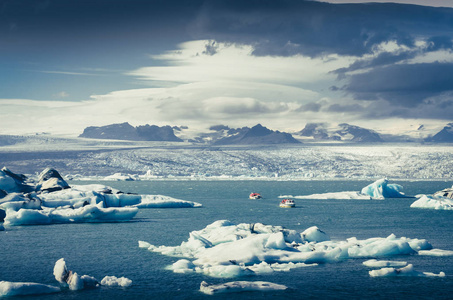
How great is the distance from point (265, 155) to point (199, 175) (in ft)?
84.7

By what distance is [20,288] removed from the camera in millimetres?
20000

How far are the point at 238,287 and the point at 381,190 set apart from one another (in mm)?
66036

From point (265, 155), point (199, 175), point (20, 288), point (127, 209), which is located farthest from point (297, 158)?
point (20, 288)

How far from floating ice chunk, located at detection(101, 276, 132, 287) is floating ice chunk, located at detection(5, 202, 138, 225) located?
21.0m

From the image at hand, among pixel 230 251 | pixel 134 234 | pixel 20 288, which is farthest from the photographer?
pixel 134 234

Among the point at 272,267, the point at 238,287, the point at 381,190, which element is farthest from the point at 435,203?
the point at 238,287

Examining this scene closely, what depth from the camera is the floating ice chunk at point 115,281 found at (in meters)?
21.6

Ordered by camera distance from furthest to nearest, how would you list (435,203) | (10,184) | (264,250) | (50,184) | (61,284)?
(435,203)
(50,184)
(10,184)
(264,250)
(61,284)

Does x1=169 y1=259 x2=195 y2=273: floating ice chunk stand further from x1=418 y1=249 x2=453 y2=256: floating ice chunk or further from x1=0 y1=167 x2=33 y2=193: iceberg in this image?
x1=0 y1=167 x2=33 y2=193: iceberg

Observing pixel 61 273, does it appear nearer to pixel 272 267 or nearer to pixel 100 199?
→ pixel 272 267

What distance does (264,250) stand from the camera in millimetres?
25578

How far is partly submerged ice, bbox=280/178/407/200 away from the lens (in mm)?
79062

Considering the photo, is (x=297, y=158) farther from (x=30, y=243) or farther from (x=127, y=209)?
(x=30, y=243)

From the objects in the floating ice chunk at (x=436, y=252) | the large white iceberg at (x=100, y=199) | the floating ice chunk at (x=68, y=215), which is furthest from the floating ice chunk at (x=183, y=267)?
the large white iceberg at (x=100, y=199)
